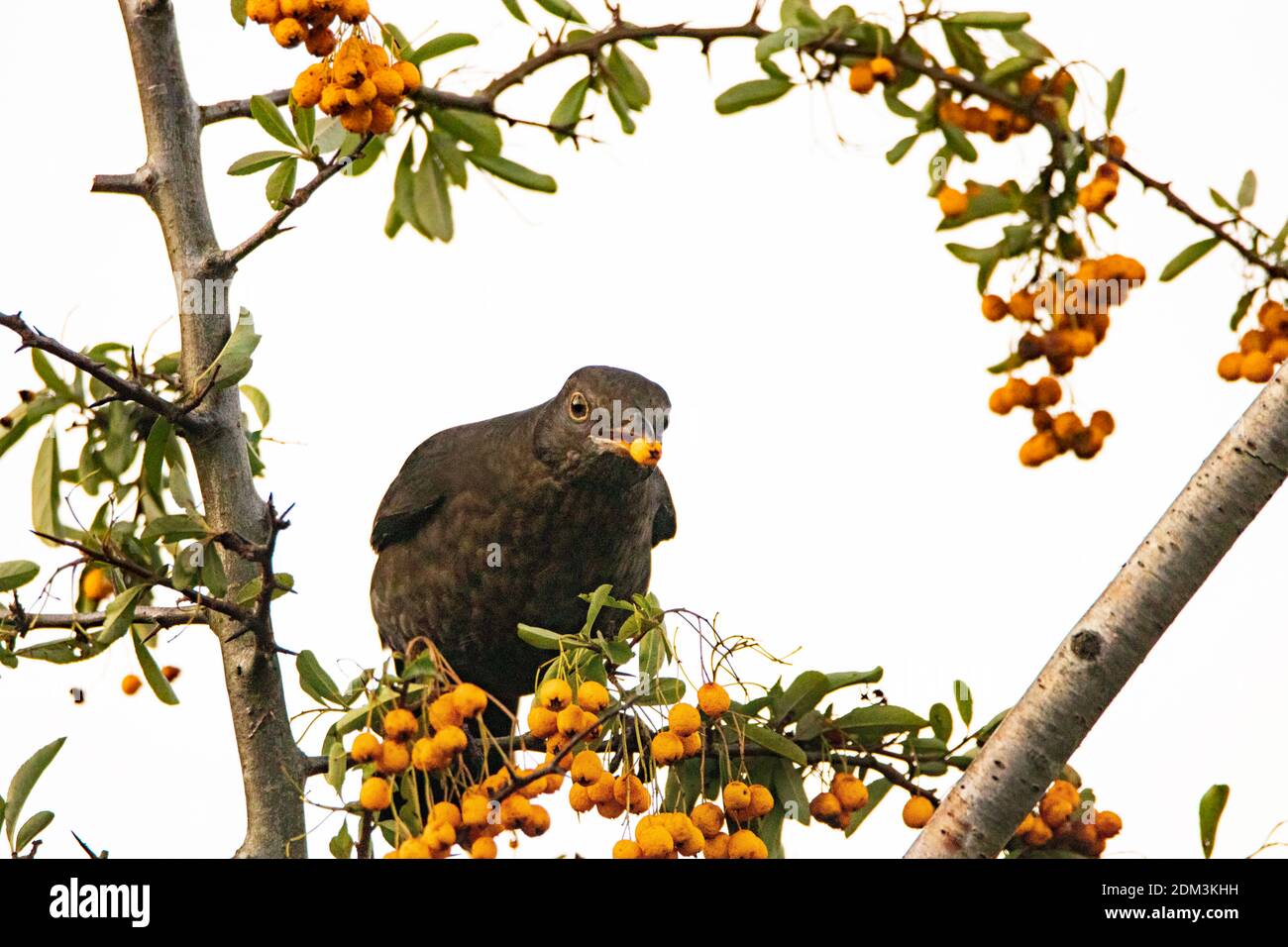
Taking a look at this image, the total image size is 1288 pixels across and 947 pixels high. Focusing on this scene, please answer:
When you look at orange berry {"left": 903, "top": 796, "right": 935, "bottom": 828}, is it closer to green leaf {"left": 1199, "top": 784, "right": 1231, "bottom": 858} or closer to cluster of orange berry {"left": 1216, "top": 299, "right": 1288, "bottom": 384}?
green leaf {"left": 1199, "top": 784, "right": 1231, "bottom": 858}

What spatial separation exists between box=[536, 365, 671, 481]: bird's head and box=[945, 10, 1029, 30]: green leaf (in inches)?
47.4

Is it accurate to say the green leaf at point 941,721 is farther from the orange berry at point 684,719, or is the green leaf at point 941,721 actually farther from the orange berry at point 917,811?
the orange berry at point 684,719

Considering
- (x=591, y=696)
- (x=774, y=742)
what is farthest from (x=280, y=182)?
(x=774, y=742)

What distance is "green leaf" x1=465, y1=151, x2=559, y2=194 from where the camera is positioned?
3285 mm

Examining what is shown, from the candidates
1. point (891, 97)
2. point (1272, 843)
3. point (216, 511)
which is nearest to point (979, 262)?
point (891, 97)

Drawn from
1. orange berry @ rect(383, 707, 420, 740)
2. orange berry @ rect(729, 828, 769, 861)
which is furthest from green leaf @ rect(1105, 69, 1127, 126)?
orange berry @ rect(383, 707, 420, 740)

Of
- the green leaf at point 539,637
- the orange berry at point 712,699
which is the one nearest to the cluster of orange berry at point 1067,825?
the orange berry at point 712,699

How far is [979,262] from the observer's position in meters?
2.56

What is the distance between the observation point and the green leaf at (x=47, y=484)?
330 centimetres

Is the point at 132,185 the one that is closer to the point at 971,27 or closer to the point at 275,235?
the point at 275,235

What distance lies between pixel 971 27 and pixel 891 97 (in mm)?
203

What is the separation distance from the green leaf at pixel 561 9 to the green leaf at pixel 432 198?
688 millimetres

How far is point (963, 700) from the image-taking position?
8.82ft

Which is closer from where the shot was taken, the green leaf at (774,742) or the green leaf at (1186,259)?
the green leaf at (774,742)
